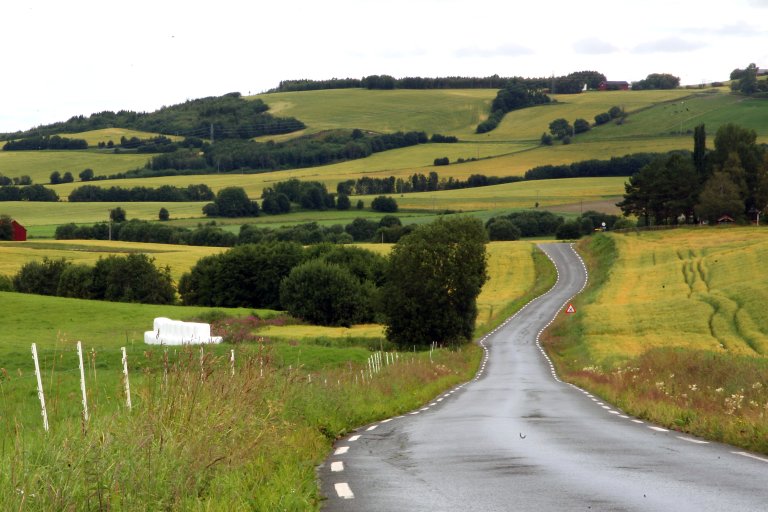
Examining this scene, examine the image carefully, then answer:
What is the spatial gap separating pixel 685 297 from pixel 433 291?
18.6m

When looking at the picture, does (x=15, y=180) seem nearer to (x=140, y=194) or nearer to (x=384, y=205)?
(x=140, y=194)

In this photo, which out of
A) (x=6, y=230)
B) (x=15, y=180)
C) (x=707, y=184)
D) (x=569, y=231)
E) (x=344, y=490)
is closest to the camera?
(x=344, y=490)

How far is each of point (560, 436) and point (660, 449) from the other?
8.35 feet

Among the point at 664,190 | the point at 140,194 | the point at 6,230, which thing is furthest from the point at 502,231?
the point at 140,194

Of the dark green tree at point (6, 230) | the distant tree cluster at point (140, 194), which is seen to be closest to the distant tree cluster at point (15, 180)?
the distant tree cluster at point (140, 194)

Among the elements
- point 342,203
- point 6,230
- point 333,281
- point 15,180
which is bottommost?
point 333,281

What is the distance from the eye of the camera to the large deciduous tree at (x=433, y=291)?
232ft

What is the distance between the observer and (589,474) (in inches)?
468

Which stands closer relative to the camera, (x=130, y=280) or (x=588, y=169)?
(x=130, y=280)

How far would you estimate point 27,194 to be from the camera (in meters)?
173

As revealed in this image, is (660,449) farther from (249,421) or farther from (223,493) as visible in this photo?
(223,493)

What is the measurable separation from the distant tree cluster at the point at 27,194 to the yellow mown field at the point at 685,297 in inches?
3908

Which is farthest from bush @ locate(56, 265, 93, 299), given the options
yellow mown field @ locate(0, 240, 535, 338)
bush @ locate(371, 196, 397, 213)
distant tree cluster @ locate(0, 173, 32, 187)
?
distant tree cluster @ locate(0, 173, 32, 187)

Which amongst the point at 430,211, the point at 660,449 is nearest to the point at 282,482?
the point at 660,449
